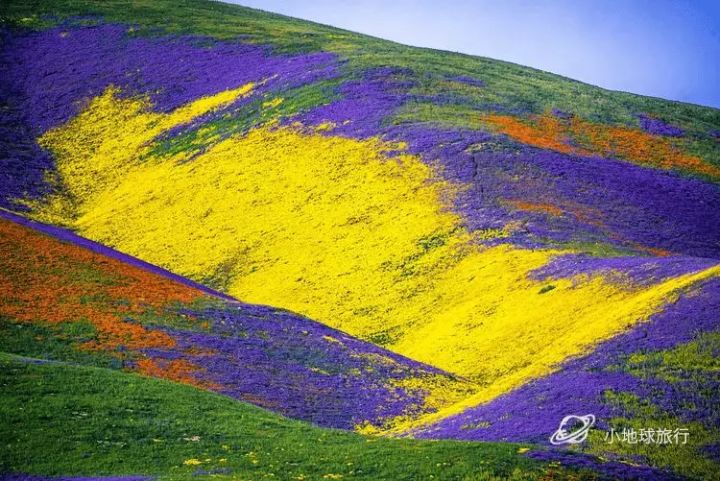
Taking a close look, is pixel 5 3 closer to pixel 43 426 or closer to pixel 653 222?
pixel 653 222

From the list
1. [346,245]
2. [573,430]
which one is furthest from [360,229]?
[573,430]

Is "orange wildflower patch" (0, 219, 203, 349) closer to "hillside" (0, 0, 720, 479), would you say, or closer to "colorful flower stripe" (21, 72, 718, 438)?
"hillside" (0, 0, 720, 479)

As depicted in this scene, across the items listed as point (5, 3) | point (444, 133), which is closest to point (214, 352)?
point (444, 133)

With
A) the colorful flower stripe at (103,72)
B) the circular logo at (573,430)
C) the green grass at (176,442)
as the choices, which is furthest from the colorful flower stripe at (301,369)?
the colorful flower stripe at (103,72)

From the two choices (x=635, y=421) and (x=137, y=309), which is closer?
(x=635, y=421)

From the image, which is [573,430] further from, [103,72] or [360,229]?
[103,72]

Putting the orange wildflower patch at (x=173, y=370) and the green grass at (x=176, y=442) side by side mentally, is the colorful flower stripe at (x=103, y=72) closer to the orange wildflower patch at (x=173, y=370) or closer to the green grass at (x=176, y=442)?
the orange wildflower patch at (x=173, y=370)
